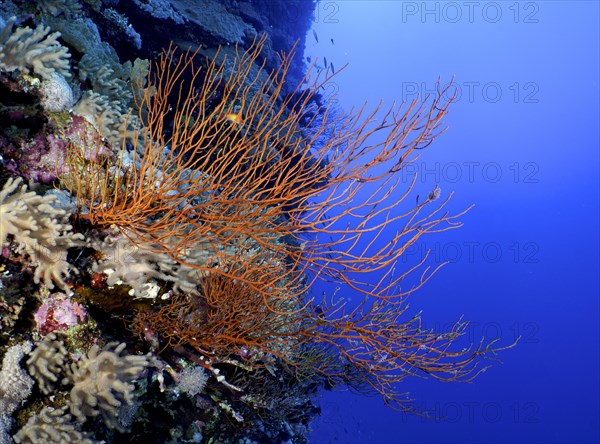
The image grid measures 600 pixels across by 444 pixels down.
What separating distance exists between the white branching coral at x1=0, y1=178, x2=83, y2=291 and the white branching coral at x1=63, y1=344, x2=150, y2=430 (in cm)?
55

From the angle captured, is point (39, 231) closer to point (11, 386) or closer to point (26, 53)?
point (11, 386)

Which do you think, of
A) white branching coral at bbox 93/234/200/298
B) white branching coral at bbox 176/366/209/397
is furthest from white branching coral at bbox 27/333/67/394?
white branching coral at bbox 176/366/209/397

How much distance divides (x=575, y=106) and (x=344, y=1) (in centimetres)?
8557

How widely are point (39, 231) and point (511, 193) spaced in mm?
121002

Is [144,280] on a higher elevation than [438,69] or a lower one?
lower

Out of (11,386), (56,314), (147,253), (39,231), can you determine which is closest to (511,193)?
(147,253)

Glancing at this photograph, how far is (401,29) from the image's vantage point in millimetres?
126688

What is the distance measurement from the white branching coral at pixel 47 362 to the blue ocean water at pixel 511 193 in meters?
50.3

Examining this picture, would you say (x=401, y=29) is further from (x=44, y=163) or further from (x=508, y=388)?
(x=44, y=163)

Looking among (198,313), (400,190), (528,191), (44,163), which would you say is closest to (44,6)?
(44,163)

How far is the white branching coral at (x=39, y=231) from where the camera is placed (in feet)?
7.36

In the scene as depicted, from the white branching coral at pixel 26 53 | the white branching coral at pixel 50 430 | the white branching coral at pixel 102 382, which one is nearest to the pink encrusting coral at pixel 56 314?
the white branching coral at pixel 102 382

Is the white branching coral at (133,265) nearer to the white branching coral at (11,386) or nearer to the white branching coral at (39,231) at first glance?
the white branching coral at (39,231)

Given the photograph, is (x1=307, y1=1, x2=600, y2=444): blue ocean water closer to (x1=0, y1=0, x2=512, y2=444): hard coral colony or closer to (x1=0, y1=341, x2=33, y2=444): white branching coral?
(x1=0, y1=0, x2=512, y2=444): hard coral colony
